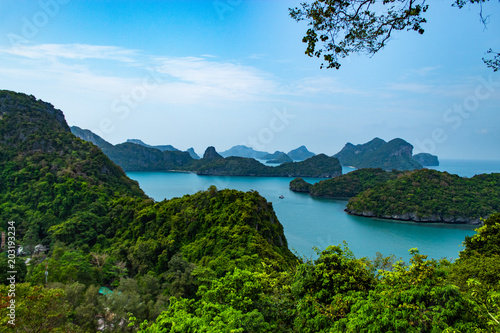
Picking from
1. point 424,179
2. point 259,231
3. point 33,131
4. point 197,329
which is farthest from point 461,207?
point 33,131

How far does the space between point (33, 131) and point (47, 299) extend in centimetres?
3415

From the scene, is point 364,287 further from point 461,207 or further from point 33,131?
point 461,207

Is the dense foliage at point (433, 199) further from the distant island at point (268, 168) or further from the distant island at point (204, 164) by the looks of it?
the distant island at point (268, 168)

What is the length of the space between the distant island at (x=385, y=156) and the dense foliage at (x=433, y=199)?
7723 cm

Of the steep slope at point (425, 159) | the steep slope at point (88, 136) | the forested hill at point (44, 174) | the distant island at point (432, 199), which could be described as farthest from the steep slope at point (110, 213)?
the steep slope at point (425, 159)

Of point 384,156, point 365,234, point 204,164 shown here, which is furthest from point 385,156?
point 365,234

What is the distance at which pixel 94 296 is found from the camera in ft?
34.9

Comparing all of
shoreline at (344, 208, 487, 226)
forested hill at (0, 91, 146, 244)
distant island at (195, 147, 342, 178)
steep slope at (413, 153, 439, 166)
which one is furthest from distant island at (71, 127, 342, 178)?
steep slope at (413, 153, 439, 166)

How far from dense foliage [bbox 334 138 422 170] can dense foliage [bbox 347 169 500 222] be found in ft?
253

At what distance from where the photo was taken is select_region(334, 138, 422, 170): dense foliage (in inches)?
4813

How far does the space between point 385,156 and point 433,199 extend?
94.9 metres

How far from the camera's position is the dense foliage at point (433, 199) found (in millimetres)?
38812

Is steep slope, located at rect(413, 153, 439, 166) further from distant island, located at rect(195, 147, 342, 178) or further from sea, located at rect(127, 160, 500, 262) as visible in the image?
sea, located at rect(127, 160, 500, 262)

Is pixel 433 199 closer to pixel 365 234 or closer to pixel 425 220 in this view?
pixel 425 220
